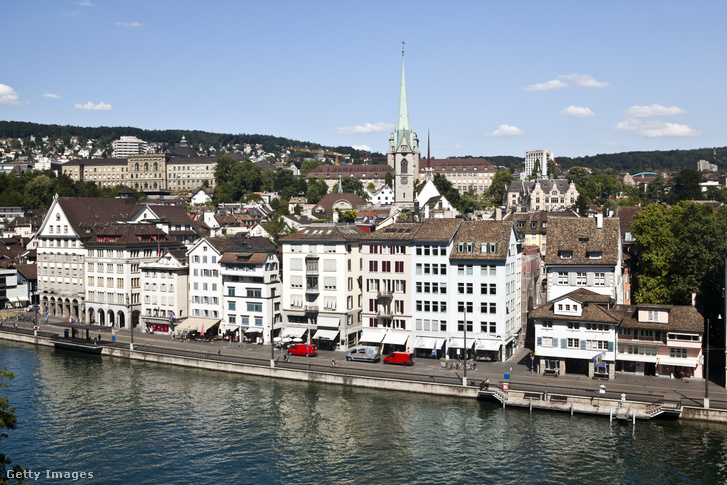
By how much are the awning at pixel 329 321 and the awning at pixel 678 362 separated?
30900mm

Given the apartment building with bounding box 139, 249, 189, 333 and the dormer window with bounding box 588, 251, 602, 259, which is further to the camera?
the apartment building with bounding box 139, 249, 189, 333

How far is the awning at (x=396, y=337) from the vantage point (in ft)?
225

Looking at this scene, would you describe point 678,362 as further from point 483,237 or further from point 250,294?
point 250,294

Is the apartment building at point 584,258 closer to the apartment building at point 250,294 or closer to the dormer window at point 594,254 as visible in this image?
the dormer window at point 594,254

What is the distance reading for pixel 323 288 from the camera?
74.7 meters

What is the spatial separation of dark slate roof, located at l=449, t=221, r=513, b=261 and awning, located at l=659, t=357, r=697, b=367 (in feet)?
52.3

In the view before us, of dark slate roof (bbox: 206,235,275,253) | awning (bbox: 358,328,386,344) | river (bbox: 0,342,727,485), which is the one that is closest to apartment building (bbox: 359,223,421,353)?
awning (bbox: 358,328,386,344)

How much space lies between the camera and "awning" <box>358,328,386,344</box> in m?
69.9

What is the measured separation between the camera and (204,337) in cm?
8069

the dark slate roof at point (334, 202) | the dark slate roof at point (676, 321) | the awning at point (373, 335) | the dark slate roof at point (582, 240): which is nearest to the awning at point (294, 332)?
the awning at point (373, 335)

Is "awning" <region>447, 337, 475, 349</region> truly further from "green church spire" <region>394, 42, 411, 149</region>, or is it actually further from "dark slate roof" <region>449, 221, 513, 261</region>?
"green church spire" <region>394, 42, 411, 149</region>

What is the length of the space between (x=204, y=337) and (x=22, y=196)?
127232 millimetres

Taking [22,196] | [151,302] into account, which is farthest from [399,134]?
[22,196]

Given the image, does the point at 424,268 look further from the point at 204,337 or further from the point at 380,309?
the point at 204,337
